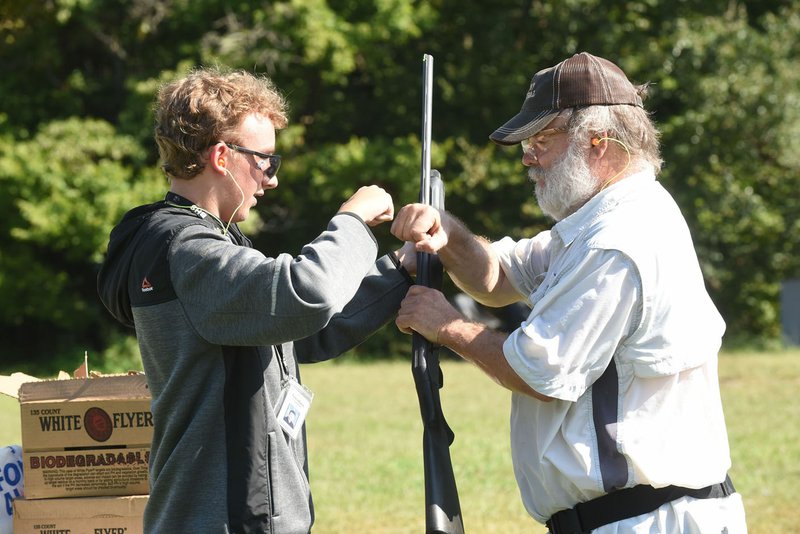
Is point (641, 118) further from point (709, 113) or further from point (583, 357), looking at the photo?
point (709, 113)

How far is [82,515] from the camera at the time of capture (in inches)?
165

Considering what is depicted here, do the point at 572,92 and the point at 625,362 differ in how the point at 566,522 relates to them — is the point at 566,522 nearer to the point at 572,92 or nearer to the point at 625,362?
the point at 625,362

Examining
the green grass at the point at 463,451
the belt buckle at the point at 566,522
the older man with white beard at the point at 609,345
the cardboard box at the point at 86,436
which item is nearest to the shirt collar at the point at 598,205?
the older man with white beard at the point at 609,345

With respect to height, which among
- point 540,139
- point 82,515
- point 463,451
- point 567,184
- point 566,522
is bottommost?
point 566,522

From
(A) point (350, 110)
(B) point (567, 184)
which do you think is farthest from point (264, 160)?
(A) point (350, 110)

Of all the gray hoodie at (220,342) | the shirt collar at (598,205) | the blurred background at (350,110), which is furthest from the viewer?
the blurred background at (350,110)

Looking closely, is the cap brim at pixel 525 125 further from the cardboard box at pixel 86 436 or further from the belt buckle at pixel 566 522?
the cardboard box at pixel 86 436

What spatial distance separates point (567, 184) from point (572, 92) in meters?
0.31

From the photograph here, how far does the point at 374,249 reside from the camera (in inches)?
119

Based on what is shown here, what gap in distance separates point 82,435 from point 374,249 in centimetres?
184

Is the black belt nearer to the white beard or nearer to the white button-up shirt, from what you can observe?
the white button-up shirt

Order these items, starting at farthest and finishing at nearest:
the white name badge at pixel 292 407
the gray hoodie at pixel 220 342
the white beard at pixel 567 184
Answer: the white beard at pixel 567 184 < the white name badge at pixel 292 407 < the gray hoodie at pixel 220 342

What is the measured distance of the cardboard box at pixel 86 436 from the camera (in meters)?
4.15

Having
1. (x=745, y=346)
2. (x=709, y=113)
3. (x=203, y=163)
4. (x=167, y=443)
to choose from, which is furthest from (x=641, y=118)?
(x=745, y=346)
